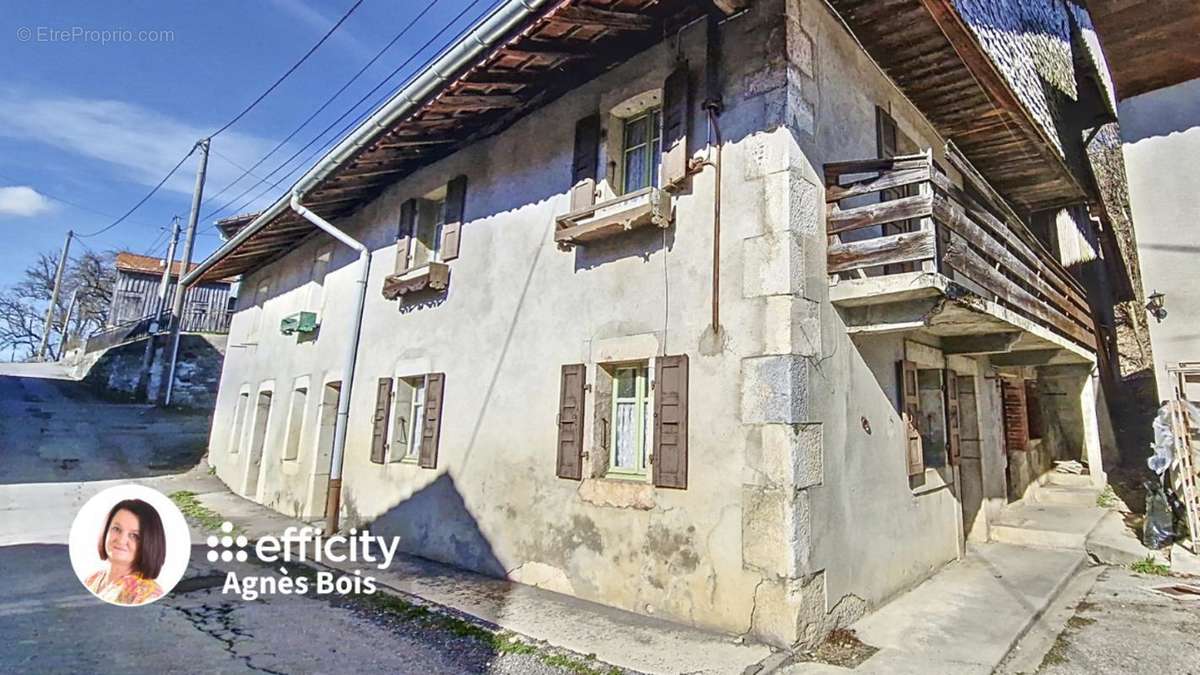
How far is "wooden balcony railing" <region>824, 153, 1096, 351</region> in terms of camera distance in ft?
14.8

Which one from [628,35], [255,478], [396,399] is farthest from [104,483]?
[628,35]

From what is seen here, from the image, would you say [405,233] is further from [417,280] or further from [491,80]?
[491,80]

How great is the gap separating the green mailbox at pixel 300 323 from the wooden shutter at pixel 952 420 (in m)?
10.4

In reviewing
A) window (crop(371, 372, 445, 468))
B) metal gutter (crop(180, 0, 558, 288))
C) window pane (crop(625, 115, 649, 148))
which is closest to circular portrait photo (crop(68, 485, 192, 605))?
window (crop(371, 372, 445, 468))

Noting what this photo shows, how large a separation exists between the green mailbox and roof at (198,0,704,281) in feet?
6.54

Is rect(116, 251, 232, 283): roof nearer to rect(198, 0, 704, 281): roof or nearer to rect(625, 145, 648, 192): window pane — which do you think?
rect(198, 0, 704, 281): roof

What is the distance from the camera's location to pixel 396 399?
8305 mm

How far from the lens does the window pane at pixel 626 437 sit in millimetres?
5508

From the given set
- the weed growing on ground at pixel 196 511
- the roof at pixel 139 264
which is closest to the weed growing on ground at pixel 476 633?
the weed growing on ground at pixel 196 511

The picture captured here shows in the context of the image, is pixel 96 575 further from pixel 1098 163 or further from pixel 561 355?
pixel 1098 163

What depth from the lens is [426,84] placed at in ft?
20.5

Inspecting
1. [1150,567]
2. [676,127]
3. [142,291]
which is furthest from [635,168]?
[142,291]

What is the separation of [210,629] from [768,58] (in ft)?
22.1

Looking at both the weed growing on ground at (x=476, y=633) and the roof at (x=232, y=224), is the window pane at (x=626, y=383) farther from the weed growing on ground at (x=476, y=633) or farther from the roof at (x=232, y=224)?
the roof at (x=232, y=224)
